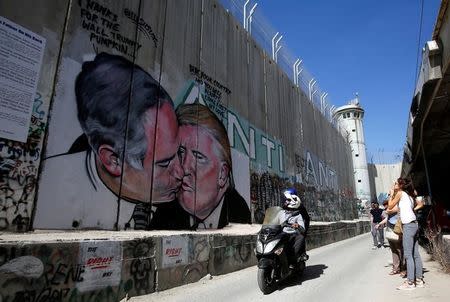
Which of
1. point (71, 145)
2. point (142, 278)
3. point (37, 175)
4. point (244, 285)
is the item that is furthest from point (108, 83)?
point (244, 285)

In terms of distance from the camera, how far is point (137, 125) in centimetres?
921

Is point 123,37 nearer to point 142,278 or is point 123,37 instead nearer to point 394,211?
point 142,278

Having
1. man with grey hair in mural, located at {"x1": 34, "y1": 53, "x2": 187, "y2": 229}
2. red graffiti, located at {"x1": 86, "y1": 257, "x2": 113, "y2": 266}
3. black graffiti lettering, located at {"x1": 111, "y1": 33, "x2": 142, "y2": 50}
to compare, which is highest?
black graffiti lettering, located at {"x1": 111, "y1": 33, "x2": 142, "y2": 50}

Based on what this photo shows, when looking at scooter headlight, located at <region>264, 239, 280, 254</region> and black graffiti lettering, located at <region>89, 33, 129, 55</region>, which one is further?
black graffiti lettering, located at <region>89, 33, 129, 55</region>

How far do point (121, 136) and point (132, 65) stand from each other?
1906 millimetres

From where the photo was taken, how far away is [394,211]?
6.62 m

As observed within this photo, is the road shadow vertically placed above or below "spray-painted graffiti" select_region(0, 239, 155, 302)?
below

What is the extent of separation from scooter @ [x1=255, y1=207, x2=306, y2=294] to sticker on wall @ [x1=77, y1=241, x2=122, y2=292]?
225 cm

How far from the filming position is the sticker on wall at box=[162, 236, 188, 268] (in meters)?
6.59

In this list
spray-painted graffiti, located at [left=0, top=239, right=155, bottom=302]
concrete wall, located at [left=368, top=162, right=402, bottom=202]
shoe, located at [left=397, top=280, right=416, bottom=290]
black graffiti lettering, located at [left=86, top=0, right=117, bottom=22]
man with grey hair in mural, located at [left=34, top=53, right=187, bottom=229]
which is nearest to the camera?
spray-painted graffiti, located at [left=0, top=239, right=155, bottom=302]

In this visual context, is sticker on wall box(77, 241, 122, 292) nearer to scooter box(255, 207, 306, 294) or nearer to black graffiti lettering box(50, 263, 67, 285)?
black graffiti lettering box(50, 263, 67, 285)

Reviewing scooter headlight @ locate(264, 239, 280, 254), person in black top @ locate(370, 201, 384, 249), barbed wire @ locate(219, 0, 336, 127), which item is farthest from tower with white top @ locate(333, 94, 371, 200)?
scooter headlight @ locate(264, 239, 280, 254)

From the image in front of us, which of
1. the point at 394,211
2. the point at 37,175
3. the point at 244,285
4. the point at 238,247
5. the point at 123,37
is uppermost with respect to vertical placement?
the point at 123,37

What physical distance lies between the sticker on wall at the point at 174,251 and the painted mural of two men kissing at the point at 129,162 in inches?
76.7
